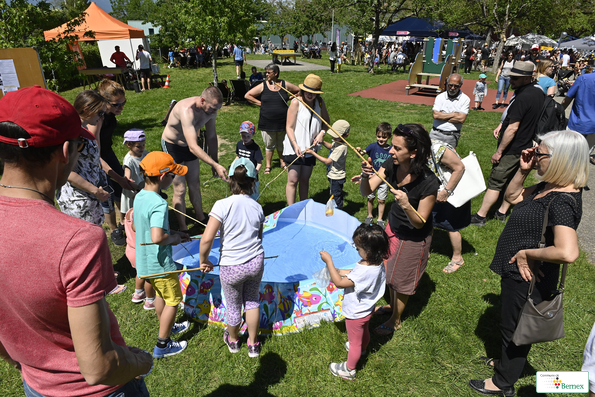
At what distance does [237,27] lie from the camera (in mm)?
12852

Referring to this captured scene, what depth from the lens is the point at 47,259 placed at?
1.16m

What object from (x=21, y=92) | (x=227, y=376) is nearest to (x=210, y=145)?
(x=227, y=376)

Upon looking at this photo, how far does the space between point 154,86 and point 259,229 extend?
16.4 metres

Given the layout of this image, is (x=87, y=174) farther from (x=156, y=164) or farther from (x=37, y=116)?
(x=37, y=116)

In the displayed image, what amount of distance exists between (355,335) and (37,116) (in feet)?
8.67

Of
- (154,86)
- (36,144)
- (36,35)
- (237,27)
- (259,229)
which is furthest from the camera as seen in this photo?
(154,86)

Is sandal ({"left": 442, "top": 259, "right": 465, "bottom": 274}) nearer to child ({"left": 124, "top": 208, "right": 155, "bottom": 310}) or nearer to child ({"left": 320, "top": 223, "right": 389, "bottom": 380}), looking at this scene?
child ({"left": 320, "top": 223, "right": 389, "bottom": 380})

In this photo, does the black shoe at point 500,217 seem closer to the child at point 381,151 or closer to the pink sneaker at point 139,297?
the child at point 381,151

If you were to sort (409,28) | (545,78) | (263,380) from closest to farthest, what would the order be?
(263,380) < (545,78) < (409,28)

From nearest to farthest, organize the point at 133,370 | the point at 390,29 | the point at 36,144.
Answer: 1. the point at 36,144
2. the point at 133,370
3. the point at 390,29

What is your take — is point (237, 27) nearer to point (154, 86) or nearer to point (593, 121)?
point (154, 86)
